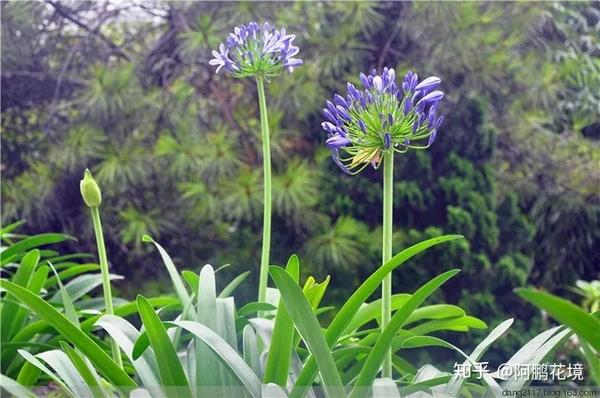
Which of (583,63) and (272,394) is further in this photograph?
(583,63)

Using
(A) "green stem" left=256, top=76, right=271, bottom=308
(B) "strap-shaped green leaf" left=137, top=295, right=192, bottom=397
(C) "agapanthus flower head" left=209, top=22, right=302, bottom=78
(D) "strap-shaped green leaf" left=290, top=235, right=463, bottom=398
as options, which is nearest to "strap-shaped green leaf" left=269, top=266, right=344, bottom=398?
(D) "strap-shaped green leaf" left=290, top=235, right=463, bottom=398

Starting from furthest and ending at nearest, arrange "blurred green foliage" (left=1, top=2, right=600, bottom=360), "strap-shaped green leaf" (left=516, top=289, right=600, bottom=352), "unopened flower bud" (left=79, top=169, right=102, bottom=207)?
"blurred green foliage" (left=1, top=2, right=600, bottom=360) → "unopened flower bud" (left=79, top=169, right=102, bottom=207) → "strap-shaped green leaf" (left=516, top=289, right=600, bottom=352)

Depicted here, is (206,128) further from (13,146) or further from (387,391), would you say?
(387,391)

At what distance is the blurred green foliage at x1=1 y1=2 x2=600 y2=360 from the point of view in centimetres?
208

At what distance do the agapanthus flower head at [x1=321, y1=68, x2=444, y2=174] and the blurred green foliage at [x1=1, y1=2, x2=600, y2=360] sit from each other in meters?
1.32

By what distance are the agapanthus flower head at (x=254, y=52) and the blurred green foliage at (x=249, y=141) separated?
1.14 meters

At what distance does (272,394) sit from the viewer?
2.17ft

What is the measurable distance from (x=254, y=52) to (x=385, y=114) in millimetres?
249

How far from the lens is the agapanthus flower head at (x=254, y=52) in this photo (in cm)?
92

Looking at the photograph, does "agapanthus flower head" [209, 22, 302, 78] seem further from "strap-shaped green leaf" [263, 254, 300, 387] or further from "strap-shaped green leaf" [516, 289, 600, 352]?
"strap-shaped green leaf" [516, 289, 600, 352]

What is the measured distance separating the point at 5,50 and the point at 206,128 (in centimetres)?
58

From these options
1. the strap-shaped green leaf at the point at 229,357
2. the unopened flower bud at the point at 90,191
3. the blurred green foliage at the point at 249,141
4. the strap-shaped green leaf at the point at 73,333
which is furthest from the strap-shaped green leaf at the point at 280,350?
the blurred green foliage at the point at 249,141

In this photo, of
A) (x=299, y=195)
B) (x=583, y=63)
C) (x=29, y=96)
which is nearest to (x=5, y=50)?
(x=29, y=96)

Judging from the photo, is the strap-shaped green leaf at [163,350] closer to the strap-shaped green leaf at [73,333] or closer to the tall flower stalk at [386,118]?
the strap-shaped green leaf at [73,333]
